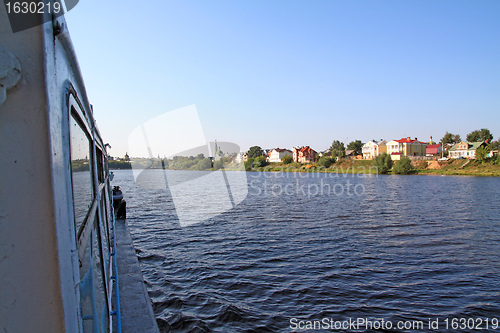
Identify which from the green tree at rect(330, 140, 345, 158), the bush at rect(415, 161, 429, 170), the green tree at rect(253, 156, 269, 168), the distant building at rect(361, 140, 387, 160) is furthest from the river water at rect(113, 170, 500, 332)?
the green tree at rect(253, 156, 269, 168)

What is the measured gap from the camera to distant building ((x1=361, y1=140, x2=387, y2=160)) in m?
113

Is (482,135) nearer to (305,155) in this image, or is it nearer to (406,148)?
(406,148)

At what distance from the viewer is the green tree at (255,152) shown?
516ft

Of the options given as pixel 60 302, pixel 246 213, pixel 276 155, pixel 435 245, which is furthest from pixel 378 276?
pixel 276 155

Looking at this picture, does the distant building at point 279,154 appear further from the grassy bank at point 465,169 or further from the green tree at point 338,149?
the grassy bank at point 465,169

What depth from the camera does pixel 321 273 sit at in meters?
10.5

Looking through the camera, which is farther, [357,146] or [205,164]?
[357,146]

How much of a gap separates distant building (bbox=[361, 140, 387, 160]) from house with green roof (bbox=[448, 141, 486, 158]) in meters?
21.5

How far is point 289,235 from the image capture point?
15633 mm

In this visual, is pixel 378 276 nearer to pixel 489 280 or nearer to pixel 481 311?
pixel 481 311

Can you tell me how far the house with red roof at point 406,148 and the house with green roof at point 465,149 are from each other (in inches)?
484

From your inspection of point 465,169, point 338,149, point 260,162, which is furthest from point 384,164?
point 260,162

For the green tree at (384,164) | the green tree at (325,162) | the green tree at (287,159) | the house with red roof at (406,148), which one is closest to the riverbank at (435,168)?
the green tree at (384,164)

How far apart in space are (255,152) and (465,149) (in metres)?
89.1
